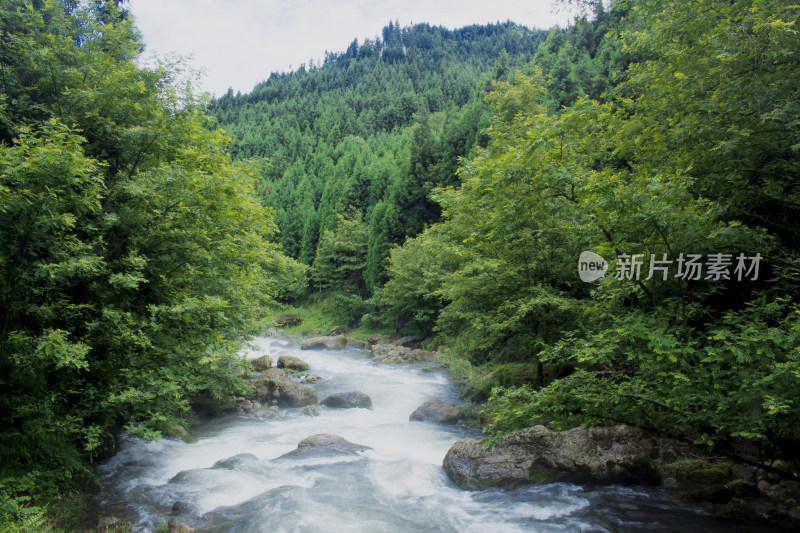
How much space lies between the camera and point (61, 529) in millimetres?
6988

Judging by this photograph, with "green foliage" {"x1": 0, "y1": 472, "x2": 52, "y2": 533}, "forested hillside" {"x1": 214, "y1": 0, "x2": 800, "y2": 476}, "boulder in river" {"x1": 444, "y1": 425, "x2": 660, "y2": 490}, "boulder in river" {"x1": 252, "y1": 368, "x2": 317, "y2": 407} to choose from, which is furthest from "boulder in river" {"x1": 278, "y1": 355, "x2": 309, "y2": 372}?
"green foliage" {"x1": 0, "y1": 472, "x2": 52, "y2": 533}

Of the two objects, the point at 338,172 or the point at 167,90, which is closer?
the point at 167,90

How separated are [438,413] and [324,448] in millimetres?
4310

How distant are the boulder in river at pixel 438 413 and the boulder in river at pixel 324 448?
2.96 metres

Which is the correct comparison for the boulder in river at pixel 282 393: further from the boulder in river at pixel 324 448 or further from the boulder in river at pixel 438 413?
the boulder in river at pixel 324 448

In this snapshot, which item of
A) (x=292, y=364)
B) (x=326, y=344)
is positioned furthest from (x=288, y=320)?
Result: (x=292, y=364)

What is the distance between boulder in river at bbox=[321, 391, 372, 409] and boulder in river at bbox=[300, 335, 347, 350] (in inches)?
646

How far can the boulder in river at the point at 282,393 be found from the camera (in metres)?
16.7

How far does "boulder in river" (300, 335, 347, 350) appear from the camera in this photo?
33344 millimetres

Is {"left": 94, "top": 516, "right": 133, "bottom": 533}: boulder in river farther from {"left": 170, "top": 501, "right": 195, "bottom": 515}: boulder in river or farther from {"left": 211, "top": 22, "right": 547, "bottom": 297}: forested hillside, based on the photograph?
{"left": 211, "top": 22, "right": 547, "bottom": 297}: forested hillside

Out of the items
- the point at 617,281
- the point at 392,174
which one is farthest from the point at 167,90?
the point at 392,174

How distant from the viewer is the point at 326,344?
33594 mm

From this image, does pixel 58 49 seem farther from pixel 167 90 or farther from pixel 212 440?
pixel 212 440

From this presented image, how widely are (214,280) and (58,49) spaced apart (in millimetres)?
5711
